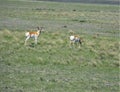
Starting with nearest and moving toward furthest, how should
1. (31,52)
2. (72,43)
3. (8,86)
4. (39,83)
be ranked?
(8,86) < (39,83) < (31,52) < (72,43)

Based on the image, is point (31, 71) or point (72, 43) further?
point (72, 43)

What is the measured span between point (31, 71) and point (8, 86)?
3.89 m

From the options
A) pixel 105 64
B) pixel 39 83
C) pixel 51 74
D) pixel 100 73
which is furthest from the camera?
pixel 105 64

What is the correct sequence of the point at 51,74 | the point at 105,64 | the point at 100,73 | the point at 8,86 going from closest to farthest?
the point at 8,86 < the point at 51,74 < the point at 100,73 < the point at 105,64

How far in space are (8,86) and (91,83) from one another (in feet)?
13.2

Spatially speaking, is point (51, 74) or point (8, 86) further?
point (51, 74)

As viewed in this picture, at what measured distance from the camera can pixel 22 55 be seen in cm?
2509

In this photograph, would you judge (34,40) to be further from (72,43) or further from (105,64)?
(105,64)

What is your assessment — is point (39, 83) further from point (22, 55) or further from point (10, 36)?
point (10, 36)

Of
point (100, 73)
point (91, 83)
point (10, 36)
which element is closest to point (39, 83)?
point (91, 83)

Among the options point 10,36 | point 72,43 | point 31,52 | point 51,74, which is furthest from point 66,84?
point 10,36

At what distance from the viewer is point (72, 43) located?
106 ft

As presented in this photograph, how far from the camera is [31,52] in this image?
26609 mm

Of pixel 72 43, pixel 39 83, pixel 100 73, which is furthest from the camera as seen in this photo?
pixel 72 43
